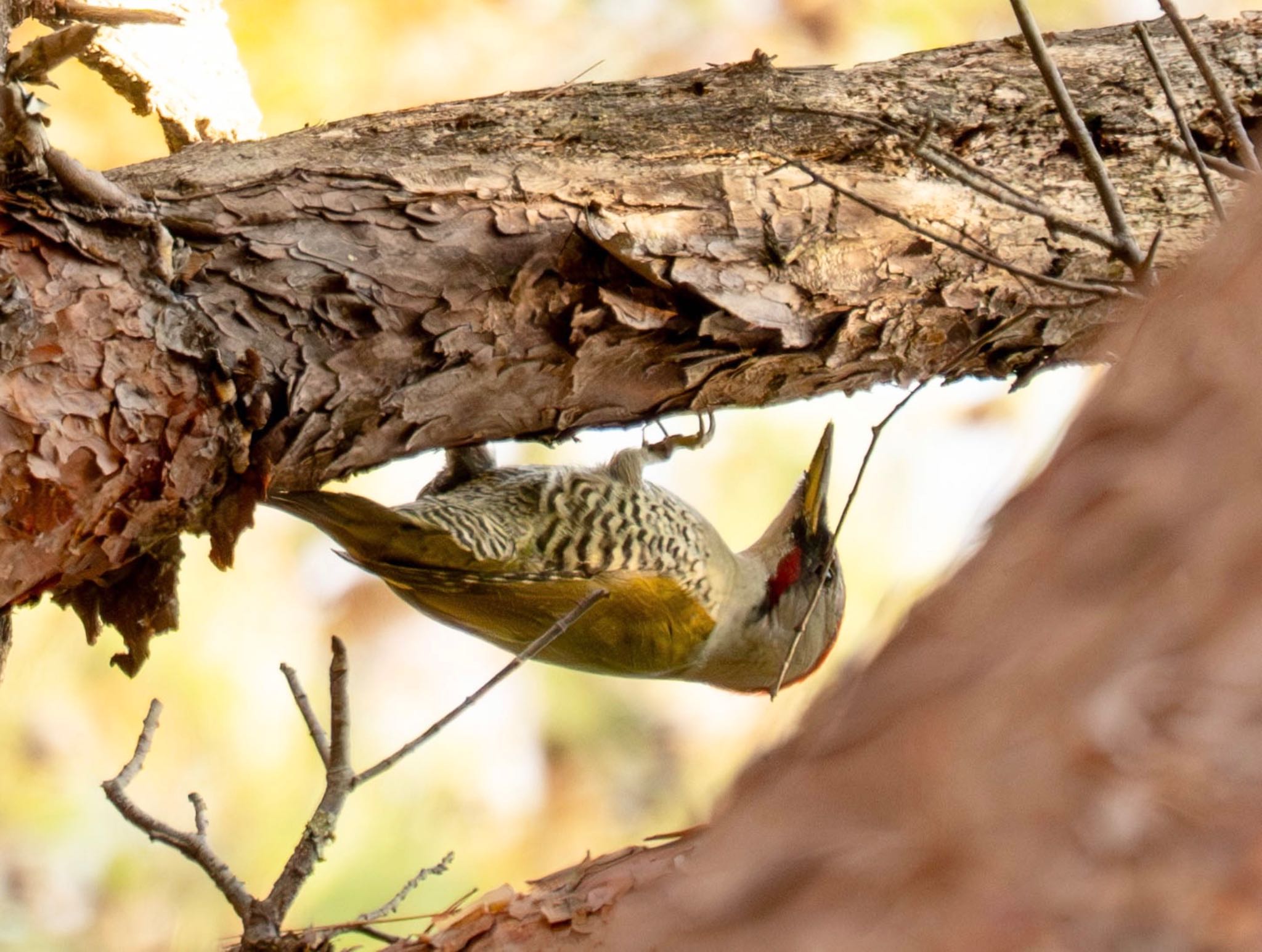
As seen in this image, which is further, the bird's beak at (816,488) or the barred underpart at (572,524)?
the bird's beak at (816,488)

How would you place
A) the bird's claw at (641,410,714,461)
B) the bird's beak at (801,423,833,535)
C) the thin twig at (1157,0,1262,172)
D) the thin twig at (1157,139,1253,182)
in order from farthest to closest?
the bird's beak at (801,423,833,535), the bird's claw at (641,410,714,461), the thin twig at (1157,0,1262,172), the thin twig at (1157,139,1253,182)

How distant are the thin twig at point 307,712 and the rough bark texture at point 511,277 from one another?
0.84ft

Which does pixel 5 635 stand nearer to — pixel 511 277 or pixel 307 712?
pixel 307 712

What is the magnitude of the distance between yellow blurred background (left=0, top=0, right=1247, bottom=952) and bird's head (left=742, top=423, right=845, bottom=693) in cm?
42

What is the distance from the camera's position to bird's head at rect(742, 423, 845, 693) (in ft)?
7.07

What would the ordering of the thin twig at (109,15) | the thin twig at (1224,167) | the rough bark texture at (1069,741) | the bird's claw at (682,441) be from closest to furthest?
the rough bark texture at (1069,741) < the thin twig at (1224,167) < the thin twig at (109,15) < the bird's claw at (682,441)

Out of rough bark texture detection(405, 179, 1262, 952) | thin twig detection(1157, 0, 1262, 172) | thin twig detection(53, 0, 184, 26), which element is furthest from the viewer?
thin twig detection(53, 0, 184, 26)

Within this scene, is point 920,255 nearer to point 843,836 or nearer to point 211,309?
point 211,309

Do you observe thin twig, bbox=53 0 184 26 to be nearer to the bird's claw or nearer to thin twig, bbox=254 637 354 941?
thin twig, bbox=254 637 354 941

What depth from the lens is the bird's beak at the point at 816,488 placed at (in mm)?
2232

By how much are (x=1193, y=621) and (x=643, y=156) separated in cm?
120

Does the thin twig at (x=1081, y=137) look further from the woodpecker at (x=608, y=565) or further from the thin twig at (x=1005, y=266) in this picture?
the woodpecker at (x=608, y=565)

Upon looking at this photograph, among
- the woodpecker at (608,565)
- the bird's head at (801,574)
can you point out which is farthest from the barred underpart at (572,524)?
the bird's head at (801,574)

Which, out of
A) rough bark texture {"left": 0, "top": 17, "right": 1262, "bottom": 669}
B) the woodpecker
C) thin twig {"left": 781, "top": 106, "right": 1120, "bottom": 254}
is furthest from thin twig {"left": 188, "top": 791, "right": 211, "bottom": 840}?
thin twig {"left": 781, "top": 106, "right": 1120, "bottom": 254}
